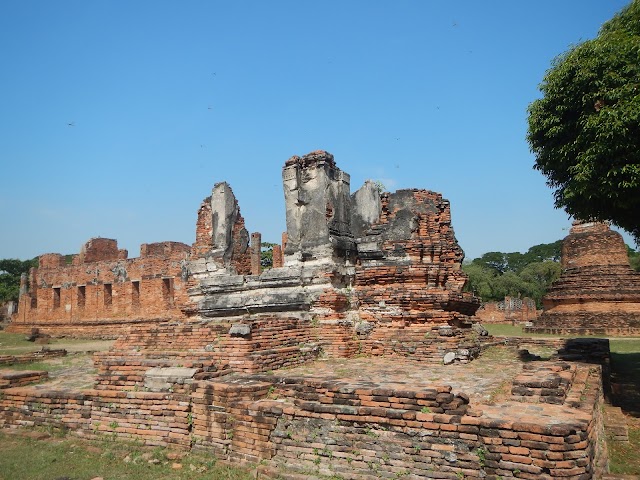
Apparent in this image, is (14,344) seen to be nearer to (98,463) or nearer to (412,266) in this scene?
(412,266)

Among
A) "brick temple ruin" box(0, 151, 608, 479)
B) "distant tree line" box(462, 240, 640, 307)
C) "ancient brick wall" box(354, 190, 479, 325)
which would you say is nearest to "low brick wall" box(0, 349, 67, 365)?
"brick temple ruin" box(0, 151, 608, 479)

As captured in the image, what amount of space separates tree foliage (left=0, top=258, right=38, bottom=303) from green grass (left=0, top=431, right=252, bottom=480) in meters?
42.9

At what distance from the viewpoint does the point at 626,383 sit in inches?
388

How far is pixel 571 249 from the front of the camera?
22.2 meters

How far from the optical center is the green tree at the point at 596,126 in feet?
23.4

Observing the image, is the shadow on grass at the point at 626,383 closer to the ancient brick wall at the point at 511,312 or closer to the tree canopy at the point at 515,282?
the ancient brick wall at the point at 511,312

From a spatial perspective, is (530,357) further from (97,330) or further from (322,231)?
(97,330)

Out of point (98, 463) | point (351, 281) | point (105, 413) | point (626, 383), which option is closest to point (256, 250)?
point (351, 281)

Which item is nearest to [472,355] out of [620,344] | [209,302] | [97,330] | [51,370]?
[209,302]

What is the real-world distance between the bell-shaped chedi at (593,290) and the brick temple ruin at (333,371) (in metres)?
8.62

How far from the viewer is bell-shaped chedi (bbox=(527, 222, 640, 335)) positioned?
65.7 ft

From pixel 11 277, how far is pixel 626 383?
51.7 meters

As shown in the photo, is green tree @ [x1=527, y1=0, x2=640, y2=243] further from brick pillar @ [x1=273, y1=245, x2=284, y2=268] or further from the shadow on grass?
brick pillar @ [x1=273, y1=245, x2=284, y2=268]

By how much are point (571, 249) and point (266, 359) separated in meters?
18.8
